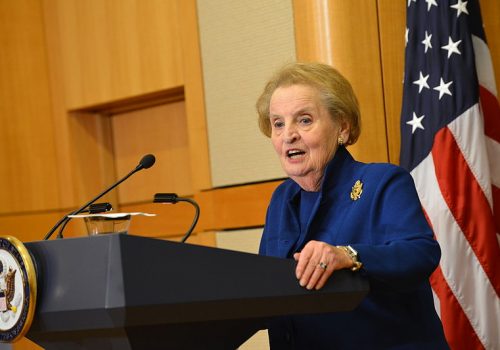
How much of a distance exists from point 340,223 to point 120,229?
565mm

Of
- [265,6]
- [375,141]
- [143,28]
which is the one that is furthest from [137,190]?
[375,141]

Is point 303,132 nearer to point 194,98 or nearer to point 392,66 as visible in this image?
point 392,66

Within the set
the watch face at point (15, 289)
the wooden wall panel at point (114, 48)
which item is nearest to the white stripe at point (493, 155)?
the wooden wall panel at point (114, 48)

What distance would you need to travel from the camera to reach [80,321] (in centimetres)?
134

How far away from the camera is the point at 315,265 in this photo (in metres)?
1.54

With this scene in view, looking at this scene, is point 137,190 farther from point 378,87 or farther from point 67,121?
point 378,87

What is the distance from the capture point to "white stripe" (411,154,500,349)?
349 centimetres

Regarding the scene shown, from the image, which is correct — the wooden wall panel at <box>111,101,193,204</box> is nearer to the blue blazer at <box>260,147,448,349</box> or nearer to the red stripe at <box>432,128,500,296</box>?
the red stripe at <box>432,128,500,296</box>

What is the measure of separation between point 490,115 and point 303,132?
6.28 ft

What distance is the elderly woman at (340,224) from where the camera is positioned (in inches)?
66.4

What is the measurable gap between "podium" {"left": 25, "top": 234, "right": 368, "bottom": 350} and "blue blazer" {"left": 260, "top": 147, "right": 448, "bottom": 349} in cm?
31

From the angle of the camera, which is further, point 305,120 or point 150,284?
point 305,120

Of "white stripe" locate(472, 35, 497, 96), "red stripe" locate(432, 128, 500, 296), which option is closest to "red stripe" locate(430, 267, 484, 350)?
"red stripe" locate(432, 128, 500, 296)

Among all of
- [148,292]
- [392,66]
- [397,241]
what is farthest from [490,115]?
[148,292]
